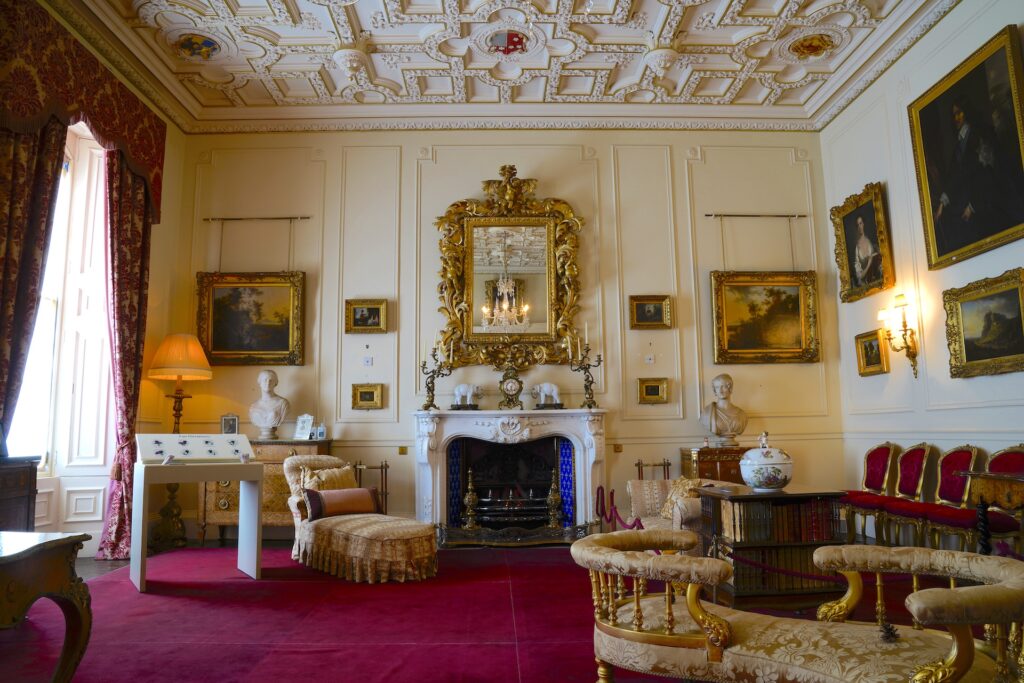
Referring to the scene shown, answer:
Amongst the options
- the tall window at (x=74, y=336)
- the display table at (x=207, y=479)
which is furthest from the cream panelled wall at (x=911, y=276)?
the tall window at (x=74, y=336)

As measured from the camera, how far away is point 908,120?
668cm

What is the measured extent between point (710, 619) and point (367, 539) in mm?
3547

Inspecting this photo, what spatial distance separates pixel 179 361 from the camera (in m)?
7.08

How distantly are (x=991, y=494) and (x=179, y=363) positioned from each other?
710 centimetres

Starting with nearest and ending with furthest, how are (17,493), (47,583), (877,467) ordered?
(47,583)
(17,493)
(877,467)

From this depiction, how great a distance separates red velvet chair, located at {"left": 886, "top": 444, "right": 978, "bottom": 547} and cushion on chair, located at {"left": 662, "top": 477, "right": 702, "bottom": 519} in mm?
1817

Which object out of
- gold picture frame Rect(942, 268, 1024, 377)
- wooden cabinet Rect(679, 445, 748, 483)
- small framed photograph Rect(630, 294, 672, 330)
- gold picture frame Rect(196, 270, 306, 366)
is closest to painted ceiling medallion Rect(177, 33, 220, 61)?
gold picture frame Rect(196, 270, 306, 366)

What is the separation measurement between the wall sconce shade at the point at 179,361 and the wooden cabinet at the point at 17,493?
→ 2263 mm

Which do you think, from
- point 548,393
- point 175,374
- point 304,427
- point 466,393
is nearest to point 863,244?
point 548,393

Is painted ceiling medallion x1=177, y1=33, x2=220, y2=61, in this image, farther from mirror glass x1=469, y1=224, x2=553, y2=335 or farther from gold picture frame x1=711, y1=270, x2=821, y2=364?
gold picture frame x1=711, y1=270, x2=821, y2=364

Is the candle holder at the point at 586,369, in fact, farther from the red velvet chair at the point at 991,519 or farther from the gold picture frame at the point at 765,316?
the red velvet chair at the point at 991,519

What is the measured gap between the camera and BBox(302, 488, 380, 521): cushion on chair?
613 cm

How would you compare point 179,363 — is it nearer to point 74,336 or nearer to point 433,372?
point 74,336

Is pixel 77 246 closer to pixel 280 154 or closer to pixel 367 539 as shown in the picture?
pixel 280 154
